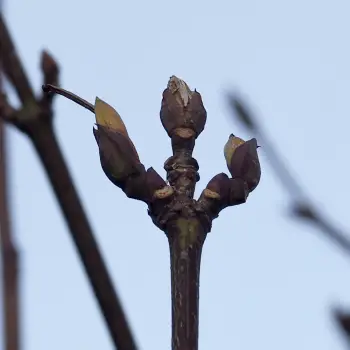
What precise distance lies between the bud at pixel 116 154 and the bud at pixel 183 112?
0.40ft

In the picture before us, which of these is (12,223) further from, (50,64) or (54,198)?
(50,64)

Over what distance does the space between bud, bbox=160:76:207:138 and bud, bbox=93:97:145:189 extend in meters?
0.12

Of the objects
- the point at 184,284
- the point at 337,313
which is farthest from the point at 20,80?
the point at 184,284

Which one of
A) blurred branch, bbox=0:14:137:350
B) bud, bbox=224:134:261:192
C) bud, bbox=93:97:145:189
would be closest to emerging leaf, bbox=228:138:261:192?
bud, bbox=224:134:261:192

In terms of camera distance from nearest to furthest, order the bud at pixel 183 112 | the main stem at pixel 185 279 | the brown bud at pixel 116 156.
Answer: the main stem at pixel 185 279
the brown bud at pixel 116 156
the bud at pixel 183 112

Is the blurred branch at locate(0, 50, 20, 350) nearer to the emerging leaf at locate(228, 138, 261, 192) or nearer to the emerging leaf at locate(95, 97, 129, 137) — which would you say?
the emerging leaf at locate(95, 97, 129, 137)

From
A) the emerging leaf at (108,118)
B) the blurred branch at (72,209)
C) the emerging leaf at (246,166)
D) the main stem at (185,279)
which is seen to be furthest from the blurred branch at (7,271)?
the emerging leaf at (246,166)

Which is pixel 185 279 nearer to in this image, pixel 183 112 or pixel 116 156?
pixel 116 156

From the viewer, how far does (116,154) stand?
1.68 metres

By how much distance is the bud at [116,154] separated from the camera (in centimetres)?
168

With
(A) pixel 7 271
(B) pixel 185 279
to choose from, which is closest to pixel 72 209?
(A) pixel 7 271

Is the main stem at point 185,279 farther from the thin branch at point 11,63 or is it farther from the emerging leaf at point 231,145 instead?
the thin branch at point 11,63

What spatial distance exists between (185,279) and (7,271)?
0.50m

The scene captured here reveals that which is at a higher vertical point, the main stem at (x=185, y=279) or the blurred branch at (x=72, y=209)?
the main stem at (x=185, y=279)
